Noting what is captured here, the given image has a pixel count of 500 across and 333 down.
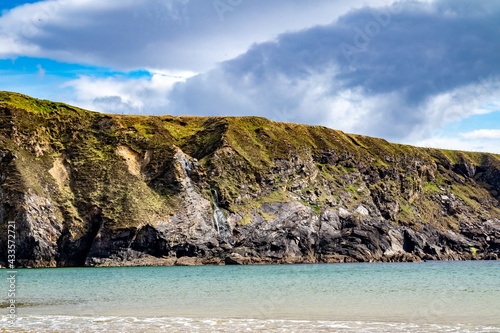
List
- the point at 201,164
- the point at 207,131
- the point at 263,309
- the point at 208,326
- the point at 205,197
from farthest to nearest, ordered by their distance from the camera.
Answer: the point at 207,131
the point at 201,164
the point at 205,197
the point at 263,309
the point at 208,326

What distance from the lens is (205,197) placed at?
316 feet

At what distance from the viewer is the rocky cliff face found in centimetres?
8206

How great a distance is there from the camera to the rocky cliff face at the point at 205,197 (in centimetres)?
8206

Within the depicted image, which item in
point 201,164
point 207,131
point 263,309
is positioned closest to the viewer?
point 263,309

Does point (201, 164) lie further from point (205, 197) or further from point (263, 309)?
point (263, 309)

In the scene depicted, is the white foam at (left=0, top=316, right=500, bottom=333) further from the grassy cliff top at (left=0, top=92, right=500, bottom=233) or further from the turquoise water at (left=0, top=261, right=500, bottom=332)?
the grassy cliff top at (left=0, top=92, right=500, bottom=233)

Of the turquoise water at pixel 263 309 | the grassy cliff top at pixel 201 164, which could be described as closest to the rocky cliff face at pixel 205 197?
the grassy cliff top at pixel 201 164

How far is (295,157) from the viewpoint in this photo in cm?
11619

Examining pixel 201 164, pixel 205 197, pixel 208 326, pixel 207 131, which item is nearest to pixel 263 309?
pixel 208 326

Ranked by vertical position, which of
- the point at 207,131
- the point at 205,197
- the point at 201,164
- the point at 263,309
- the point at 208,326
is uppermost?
the point at 207,131

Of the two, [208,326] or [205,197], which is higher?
[205,197]

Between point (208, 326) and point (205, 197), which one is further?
point (205, 197)

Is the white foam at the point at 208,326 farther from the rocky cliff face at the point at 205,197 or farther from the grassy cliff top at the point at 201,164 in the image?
the grassy cliff top at the point at 201,164

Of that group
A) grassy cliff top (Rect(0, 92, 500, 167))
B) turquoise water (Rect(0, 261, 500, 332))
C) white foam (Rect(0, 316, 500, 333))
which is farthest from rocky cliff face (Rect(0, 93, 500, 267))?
white foam (Rect(0, 316, 500, 333))
